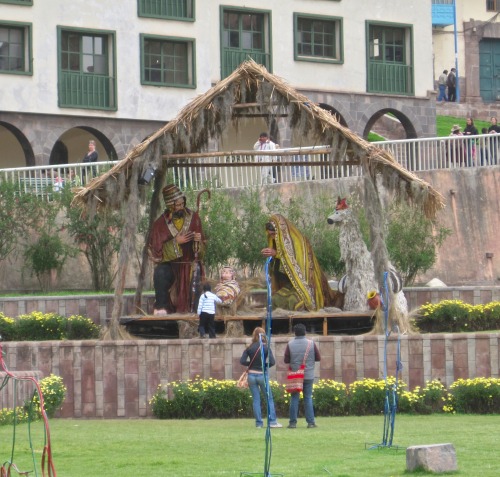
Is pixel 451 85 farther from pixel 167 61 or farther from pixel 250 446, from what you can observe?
pixel 250 446

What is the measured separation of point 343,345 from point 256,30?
962 inches

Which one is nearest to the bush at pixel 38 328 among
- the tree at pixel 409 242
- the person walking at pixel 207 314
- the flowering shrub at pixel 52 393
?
the person walking at pixel 207 314

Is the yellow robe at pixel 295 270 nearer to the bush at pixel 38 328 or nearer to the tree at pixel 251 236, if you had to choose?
the bush at pixel 38 328

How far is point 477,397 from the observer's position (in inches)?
1041

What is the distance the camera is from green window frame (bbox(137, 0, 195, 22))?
48219mm

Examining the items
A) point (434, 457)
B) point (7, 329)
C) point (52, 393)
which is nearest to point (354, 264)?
point (7, 329)

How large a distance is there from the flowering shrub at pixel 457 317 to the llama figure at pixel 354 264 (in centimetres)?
151

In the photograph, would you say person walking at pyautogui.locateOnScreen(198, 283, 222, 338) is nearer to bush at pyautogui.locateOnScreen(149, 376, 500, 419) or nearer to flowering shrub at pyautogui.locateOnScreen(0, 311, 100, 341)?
bush at pyautogui.locateOnScreen(149, 376, 500, 419)

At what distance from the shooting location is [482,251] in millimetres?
41719

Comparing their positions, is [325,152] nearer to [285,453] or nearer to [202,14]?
[285,453]

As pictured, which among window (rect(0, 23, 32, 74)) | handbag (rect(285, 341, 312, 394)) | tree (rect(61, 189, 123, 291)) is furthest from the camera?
window (rect(0, 23, 32, 74))

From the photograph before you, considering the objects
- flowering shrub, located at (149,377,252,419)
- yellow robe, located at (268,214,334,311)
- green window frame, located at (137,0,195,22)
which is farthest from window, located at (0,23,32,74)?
flowering shrub, located at (149,377,252,419)

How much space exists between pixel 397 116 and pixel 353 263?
23.4 meters

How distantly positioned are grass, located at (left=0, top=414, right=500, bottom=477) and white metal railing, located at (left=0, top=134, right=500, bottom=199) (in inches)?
535
